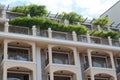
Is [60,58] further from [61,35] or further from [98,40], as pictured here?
[98,40]

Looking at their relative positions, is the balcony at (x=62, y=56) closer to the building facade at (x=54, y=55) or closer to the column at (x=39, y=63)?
the building facade at (x=54, y=55)

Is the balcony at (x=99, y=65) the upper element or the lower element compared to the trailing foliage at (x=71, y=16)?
lower

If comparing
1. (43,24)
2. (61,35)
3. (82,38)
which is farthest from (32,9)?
(82,38)

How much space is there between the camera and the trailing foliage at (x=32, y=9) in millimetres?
33750

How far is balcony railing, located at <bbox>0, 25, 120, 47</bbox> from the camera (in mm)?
29788

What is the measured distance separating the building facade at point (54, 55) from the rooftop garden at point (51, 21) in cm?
83

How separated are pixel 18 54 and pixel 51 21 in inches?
204

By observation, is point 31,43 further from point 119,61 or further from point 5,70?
point 119,61

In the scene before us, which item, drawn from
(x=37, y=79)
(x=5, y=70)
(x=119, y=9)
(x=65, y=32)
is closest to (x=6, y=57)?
(x=5, y=70)

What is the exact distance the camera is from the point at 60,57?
3122cm

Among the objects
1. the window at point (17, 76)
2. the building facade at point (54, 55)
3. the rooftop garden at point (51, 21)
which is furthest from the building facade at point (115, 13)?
the window at point (17, 76)

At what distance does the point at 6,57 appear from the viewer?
2755 cm

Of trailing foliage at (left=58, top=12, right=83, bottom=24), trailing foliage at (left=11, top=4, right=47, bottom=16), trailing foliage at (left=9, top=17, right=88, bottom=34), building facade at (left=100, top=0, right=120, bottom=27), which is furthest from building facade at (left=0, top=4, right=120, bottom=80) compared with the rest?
building facade at (left=100, top=0, right=120, bottom=27)

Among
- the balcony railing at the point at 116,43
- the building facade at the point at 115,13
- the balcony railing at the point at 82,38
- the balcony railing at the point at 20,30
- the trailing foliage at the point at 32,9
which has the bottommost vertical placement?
the balcony railing at the point at 116,43
